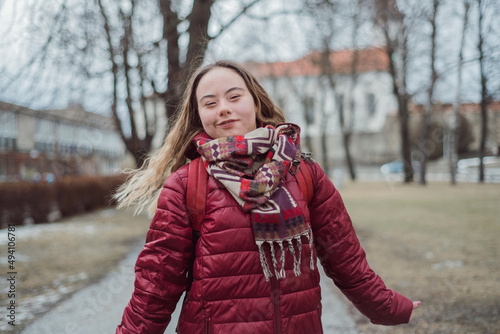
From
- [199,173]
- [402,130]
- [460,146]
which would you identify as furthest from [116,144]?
[199,173]

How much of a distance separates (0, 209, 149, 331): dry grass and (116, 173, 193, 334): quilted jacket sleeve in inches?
123

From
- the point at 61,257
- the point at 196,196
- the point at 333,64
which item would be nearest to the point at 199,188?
the point at 196,196

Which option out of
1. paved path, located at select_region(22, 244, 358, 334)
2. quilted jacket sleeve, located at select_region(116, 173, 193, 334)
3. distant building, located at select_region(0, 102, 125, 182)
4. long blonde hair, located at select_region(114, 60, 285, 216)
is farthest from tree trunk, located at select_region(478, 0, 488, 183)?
distant building, located at select_region(0, 102, 125, 182)

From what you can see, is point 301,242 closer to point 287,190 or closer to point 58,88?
point 287,190

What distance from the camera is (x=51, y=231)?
10695mm

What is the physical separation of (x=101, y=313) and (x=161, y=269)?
10.2ft

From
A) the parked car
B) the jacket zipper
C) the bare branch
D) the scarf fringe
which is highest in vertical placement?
the bare branch

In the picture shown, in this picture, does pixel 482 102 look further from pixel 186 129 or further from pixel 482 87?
pixel 186 129

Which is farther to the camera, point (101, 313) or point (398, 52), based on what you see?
point (398, 52)

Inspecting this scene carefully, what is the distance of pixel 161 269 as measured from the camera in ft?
5.07

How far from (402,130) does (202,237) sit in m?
20.2

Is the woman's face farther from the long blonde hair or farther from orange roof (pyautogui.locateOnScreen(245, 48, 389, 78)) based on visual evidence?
orange roof (pyautogui.locateOnScreen(245, 48, 389, 78))

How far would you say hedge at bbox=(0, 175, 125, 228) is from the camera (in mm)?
11156

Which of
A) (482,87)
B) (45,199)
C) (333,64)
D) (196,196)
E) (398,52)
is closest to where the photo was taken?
(196,196)
